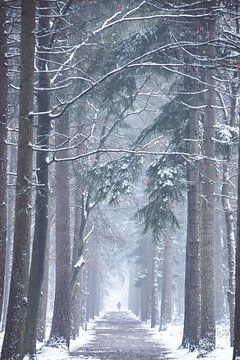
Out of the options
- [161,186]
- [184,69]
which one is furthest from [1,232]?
[184,69]

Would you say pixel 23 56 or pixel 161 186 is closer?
pixel 23 56

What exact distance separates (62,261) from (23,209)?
821 cm

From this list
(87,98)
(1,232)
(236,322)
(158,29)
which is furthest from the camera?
(87,98)

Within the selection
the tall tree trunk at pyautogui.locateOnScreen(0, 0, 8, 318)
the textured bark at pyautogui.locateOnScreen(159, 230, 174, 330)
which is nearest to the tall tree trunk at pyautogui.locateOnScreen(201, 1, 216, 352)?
the tall tree trunk at pyautogui.locateOnScreen(0, 0, 8, 318)

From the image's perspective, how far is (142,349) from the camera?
19188mm

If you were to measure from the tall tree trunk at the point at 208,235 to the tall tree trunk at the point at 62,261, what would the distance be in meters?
4.91

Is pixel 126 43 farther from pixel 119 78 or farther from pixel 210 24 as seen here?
pixel 210 24

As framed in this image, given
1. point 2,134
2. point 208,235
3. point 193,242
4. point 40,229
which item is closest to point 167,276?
point 193,242

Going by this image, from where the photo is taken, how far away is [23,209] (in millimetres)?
10305

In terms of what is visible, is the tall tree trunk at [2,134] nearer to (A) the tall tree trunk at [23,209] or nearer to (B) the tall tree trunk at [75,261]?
(A) the tall tree trunk at [23,209]

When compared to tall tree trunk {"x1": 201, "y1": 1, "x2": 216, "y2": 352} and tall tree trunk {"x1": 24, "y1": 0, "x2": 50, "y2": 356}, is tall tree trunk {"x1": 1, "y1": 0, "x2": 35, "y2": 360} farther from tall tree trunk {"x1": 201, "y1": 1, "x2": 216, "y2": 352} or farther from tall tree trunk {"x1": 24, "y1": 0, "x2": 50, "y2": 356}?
tall tree trunk {"x1": 201, "y1": 1, "x2": 216, "y2": 352}

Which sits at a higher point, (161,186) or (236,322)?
(161,186)

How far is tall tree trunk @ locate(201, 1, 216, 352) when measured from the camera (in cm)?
1526

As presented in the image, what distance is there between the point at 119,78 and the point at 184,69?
6.88ft
